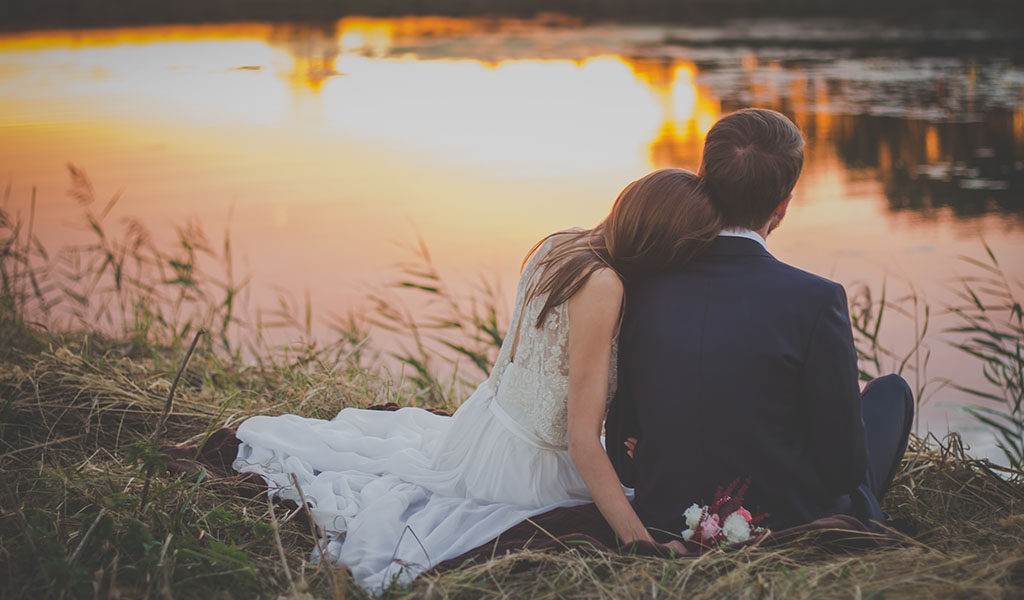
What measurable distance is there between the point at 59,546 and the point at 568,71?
1094 centimetres

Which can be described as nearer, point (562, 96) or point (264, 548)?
point (264, 548)

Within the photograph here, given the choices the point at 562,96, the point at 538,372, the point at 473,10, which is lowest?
the point at 538,372

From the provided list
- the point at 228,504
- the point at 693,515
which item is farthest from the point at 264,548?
the point at 693,515

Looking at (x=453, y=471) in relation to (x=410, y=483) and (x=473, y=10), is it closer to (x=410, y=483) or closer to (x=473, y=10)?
(x=410, y=483)

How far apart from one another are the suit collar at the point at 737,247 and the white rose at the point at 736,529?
0.62m

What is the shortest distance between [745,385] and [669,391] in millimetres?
184

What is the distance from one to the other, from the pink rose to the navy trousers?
53 cm

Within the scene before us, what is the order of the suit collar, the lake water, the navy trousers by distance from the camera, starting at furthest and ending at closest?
the lake water < the navy trousers < the suit collar

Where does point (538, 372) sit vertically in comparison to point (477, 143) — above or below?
below

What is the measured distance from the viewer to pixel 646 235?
213 cm

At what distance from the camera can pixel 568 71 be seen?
12.1 meters

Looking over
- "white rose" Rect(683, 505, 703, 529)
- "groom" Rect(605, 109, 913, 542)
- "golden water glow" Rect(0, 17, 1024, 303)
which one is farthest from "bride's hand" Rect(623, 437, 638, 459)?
"golden water glow" Rect(0, 17, 1024, 303)

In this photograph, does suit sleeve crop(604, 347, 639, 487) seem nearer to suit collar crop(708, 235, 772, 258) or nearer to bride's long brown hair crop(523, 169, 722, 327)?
bride's long brown hair crop(523, 169, 722, 327)

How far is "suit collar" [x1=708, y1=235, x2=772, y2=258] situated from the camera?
212 centimetres
